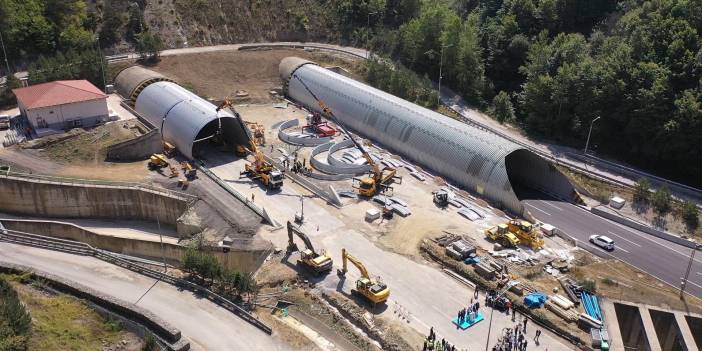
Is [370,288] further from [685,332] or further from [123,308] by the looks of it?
[685,332]

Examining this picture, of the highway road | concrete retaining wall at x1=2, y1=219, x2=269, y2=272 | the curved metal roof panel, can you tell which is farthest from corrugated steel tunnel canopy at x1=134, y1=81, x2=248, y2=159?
the highway road

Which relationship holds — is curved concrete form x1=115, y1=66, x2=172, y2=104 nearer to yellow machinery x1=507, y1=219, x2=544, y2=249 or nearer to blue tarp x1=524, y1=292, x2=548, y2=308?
yellow machinery x1=507, y1=219, x2=544, y2=249

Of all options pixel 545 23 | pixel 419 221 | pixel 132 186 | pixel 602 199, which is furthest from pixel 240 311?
pixel 545 23

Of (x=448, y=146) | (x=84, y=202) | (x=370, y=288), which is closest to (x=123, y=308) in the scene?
(x=370, y=288)

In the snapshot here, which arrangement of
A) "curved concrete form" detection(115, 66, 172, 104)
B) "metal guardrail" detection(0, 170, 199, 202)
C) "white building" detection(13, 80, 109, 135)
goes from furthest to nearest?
"curved concrete form" detection(115, 66, 172, 104) → "white building" detection(13, 80, 109, 135) → "metal guardrail" detection(0, 170, 199, 202)

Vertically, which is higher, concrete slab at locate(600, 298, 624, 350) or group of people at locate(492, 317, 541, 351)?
group of people at locate(492, 317, 541, 351)

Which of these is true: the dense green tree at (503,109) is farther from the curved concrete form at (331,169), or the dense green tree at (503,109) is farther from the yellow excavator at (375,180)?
the curved concrete form at (331,169)

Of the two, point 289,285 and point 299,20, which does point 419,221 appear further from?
point 299,20
